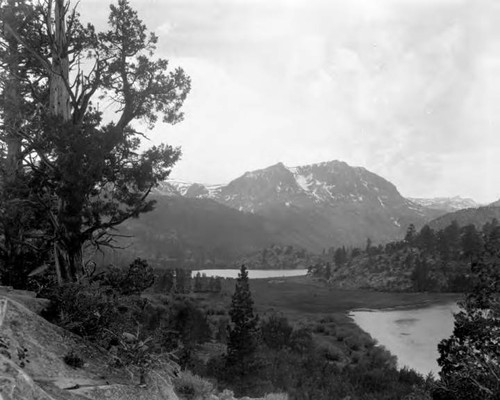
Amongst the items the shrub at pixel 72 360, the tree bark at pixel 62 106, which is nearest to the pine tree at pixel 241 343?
the tree bark at pixel 62 106

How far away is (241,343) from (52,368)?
2643cm

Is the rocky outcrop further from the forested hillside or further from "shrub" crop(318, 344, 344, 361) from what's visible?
the forested hillside

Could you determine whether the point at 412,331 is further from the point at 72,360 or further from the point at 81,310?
the point at 72,360

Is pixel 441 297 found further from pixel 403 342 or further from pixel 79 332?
pixel 79 332

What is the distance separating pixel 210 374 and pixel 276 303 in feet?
324

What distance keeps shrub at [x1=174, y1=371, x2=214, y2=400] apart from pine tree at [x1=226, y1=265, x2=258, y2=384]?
17.8 m

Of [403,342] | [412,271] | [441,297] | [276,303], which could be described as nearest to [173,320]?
[403,342]

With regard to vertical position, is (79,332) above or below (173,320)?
above

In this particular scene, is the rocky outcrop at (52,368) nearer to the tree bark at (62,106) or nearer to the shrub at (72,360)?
the shrub at (72,360)

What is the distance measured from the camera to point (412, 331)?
74125 millimetres

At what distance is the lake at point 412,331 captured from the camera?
53.5m

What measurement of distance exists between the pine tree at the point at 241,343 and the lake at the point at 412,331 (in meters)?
17.3

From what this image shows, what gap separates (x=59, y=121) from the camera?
46.6ft

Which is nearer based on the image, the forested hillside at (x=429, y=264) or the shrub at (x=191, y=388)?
the shrub at (x=191, y=388)
